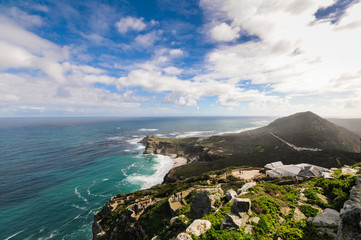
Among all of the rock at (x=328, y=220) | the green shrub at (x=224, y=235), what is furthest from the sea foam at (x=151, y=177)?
the rock at (x=328, y=220)

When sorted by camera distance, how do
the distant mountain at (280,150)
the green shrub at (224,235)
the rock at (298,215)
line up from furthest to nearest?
1. the distant mountain at (280,150)
2. the rock at (298,215)
3. the green shrub at (224,235)

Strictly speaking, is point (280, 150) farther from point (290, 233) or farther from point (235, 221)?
point (235, 221)

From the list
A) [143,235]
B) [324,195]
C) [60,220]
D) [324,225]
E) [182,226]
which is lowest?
[60,220]

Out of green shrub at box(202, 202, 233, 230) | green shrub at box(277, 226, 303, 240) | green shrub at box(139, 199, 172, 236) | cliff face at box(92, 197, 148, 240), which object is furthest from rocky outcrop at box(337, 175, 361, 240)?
cliff face at box(92, 197, 148, 240)

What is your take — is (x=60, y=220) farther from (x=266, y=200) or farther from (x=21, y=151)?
(x=21, y=151)

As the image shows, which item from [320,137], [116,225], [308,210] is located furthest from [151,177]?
[320,137]

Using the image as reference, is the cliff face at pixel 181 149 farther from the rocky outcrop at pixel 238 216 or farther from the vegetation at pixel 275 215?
the rocky outcrop at pixel 238 216

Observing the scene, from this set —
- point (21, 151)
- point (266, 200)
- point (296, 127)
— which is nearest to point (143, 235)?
point (266, 200)
